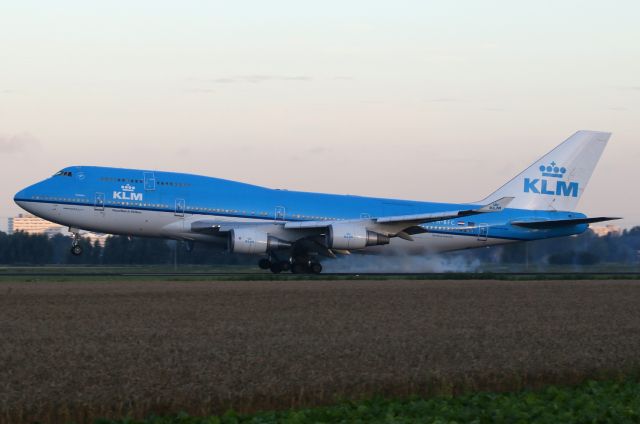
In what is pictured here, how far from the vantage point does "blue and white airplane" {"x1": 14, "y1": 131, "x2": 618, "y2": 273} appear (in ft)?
154

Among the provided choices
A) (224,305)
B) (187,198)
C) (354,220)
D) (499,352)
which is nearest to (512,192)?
(354,220)

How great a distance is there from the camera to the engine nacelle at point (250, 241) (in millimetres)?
47125

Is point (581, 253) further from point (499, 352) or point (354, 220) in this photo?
point (499, 352)

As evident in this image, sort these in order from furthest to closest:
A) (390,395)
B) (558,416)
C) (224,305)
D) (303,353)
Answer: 1. (224,305)
2. (303,353)
3. (390,395)
4. (558,416)

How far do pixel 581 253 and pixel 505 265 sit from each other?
478 centimetres

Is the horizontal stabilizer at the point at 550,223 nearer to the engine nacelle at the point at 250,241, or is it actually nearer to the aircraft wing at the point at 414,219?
the aircraft wing at the point at 414,219

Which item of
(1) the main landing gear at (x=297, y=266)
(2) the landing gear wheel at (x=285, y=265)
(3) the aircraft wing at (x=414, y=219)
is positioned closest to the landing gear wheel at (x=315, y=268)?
(1) the main landing gear at (x=297, y=266)

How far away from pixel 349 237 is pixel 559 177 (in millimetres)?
13382

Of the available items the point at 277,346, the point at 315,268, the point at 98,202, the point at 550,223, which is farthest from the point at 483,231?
the point at 277,346

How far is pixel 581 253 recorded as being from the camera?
67125mm

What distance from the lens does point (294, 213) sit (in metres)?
49.9

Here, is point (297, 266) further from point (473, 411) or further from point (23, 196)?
point (473, 411)

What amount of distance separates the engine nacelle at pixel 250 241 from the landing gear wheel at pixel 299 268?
6.95ft

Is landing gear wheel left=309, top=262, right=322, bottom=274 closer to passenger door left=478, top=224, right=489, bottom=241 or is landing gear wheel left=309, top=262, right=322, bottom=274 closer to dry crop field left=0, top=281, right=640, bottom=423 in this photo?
passenger door left=478, top=224, right=489, bottom=241
